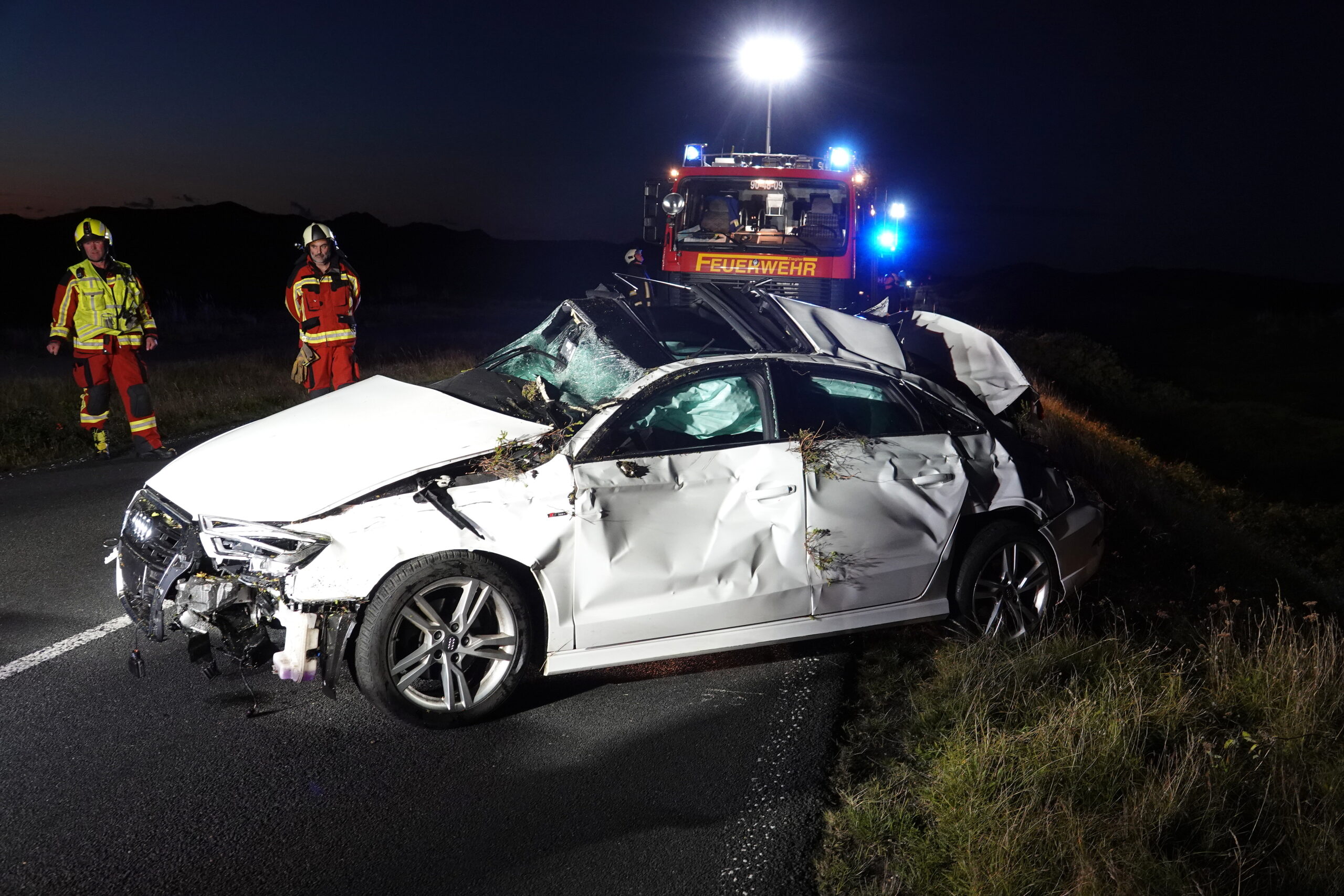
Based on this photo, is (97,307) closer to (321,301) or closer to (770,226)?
(321,301)

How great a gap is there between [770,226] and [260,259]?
95829 millimetres

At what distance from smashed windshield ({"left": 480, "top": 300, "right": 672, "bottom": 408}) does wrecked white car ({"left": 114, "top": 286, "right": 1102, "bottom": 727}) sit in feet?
0.07


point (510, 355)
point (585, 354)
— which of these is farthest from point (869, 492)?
point (510, 355)

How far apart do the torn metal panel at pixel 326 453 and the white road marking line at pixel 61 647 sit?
3.22ft

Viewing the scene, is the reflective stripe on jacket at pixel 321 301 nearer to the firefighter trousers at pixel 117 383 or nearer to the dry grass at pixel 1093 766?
the firefighter trousers at pixel 117 383

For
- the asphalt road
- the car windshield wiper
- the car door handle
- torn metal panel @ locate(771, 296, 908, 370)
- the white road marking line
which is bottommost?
the asphalt road

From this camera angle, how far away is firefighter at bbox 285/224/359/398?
27.9ft

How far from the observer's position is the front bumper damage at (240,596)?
12.0ft

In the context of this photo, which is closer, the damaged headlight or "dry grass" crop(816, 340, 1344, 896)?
"dry grass" crop(816, 340, 1344, 896)

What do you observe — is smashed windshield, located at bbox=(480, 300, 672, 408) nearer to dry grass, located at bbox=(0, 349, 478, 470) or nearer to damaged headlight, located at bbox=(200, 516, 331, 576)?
damaged headlight, located at bbox=(200, 516, 331, 576)

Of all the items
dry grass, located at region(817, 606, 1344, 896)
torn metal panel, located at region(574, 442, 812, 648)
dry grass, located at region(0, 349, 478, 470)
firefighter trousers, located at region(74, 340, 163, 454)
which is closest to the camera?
dry grass, located at region(817, 606, 1344, 896)

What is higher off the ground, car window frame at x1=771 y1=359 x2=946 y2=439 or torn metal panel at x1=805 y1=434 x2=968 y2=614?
car window frame at x1=771 y1=359 x2=946 y2=439

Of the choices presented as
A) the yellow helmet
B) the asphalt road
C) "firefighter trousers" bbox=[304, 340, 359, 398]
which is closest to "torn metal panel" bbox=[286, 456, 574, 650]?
the asphalt road

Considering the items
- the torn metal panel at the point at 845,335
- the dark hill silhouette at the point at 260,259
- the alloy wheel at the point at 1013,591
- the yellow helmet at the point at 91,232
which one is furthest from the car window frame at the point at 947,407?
the dark hill silhouette at the point at 260,259
